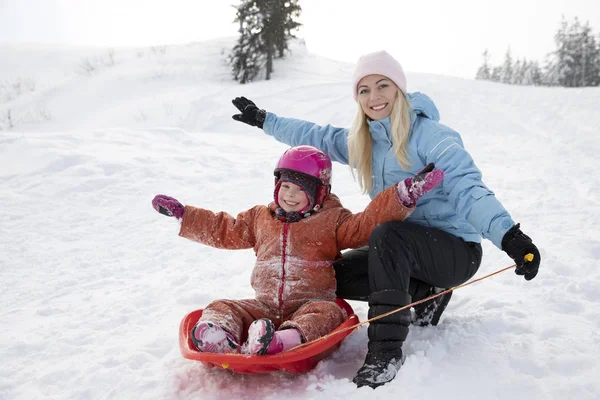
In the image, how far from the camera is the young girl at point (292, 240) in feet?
6.86

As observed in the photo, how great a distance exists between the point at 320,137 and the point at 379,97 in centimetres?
58

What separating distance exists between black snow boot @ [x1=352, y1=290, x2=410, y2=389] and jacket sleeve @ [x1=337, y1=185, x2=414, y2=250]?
386 millimetres

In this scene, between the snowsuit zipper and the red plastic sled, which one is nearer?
the red plastic sled

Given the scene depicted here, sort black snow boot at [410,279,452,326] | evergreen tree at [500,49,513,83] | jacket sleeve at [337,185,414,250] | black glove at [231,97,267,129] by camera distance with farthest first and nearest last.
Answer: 1. evergreen tree at [500,49,513,83]
2. black glove at [231,97,267,129]
3. black snow boot at [410,279,452,326]
4. jacket sleeve at [337,185,414,250]

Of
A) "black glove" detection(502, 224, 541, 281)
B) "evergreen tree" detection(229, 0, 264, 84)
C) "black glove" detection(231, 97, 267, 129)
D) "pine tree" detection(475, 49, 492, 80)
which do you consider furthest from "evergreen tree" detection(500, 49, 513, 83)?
"black glove" detection(502, 224, 541, 281)

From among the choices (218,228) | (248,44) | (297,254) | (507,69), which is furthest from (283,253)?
(507,69)

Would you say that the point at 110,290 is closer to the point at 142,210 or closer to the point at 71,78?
the point at 142,210

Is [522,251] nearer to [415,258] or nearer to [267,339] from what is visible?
[415,258]

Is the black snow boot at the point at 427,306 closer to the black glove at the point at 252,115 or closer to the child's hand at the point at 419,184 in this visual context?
the child's hand at the point at 419,184

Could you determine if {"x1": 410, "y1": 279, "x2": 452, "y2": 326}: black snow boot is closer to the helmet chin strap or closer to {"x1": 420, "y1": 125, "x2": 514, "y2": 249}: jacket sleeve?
{"x1": 420, "y1": 125, "x2": 514, "y2": 249}: jacket sleeve

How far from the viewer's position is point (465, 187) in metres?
2.13

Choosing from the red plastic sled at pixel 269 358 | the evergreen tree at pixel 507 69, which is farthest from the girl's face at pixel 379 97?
the evergreen tree at pixel 507 69

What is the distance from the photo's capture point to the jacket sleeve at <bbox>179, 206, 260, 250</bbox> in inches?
106

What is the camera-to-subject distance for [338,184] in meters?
6.10
